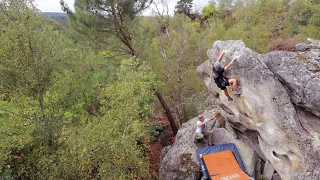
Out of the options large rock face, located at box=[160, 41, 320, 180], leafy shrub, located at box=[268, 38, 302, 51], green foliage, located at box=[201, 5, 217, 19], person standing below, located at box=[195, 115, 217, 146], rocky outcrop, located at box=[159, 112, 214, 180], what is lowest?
rocky outcrop, located at box=[159, 112, 214, 180]

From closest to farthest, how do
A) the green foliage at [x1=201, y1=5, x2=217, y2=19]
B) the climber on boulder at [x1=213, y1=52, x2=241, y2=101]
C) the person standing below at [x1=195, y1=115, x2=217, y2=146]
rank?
the climber on boulder at [x1=213, y1=52, x2=241, y2=101], the person standing below at [x1=195, y1=115, x2=217, y2=146], the green foliage at [x1=201, y1=5, x2=217, y2=19]

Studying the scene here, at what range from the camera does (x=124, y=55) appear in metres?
16.1

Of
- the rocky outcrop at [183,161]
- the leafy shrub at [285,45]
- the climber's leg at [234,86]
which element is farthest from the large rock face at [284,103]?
the rocky outcrop at [183,161]

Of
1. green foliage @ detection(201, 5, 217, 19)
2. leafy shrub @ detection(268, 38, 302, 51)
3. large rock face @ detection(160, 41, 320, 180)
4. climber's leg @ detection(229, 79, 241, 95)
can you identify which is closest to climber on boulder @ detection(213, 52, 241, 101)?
climber's leg @ detection(229, 79, 241, 95)

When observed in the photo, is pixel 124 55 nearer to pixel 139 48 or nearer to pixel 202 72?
pixel 139 48

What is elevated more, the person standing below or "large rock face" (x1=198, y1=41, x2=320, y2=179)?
"large rock face" (x1=198, y1=41, x2=320, y2=179)

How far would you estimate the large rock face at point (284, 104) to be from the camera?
23.3ft

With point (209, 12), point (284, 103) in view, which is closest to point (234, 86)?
point (284, 103)

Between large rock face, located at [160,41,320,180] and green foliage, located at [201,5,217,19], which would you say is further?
green foliage, located at [201,5,217,19]

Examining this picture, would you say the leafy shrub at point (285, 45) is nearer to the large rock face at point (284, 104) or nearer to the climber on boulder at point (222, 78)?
the large rock face at point (284, 104)

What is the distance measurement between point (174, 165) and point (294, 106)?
20.0 feet

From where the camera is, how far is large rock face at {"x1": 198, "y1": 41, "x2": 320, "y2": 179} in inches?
279

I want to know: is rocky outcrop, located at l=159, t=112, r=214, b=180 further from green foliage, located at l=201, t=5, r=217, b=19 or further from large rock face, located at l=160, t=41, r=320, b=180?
green foliage, located at l=201, t=5, r=217, b=19

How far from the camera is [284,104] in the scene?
752 centimetres
